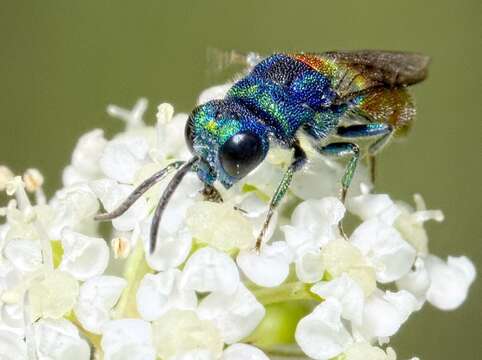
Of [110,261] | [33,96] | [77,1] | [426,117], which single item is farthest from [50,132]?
[110,261]

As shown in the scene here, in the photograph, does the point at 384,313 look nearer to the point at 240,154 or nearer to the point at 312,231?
the point at 312,231

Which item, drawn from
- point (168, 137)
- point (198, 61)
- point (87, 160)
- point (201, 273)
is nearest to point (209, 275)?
point (201, 273)

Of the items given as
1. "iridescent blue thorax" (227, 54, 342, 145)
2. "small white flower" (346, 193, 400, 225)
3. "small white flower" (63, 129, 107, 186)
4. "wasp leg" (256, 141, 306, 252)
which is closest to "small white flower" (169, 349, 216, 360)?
"wasp leg" (256, 141, 306, 252)

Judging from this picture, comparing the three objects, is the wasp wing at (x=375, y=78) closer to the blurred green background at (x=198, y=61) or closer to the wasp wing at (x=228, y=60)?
the wasp wing at (x=228, y=60)

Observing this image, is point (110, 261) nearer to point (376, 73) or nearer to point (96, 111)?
point (376, 73)

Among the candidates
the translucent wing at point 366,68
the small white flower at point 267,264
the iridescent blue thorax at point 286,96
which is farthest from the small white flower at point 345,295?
the translucent wing at point 366,68

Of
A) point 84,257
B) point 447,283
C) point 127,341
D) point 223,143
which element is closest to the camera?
point 127,341

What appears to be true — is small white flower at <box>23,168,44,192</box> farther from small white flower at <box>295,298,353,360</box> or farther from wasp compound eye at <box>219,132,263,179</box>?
small white flower at <box>295,298,353,360</box>
